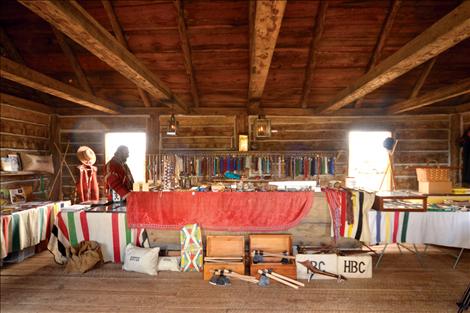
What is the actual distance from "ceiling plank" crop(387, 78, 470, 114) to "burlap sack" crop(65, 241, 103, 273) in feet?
21.0

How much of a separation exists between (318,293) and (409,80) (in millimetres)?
5501

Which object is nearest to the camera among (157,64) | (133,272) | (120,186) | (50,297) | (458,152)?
(50,297)

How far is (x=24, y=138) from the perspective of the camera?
6.29 m

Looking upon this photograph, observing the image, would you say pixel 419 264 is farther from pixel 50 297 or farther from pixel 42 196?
pixel 42 196

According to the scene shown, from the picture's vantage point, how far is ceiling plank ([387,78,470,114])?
4686 millimetres

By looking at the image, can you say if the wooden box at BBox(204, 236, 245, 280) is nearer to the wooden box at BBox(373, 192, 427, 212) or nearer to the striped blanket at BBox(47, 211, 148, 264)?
the striped blanket at BBox(47, 211, 148, 264)

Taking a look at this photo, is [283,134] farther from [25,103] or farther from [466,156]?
[25,103]

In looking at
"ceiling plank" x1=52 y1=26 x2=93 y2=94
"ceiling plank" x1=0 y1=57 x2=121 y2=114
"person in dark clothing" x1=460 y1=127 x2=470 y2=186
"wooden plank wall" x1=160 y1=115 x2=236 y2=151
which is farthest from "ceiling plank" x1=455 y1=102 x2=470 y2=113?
"ceiling plank" x1=52 y1=26 x2=93 y2=94

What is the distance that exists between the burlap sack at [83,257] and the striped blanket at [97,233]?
0.15 m

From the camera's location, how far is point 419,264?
420cm

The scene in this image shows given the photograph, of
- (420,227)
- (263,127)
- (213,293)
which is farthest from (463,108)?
(213,293)

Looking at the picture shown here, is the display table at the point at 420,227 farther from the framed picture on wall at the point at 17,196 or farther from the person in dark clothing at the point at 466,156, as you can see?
the framed picture on wall at the point at 17,196

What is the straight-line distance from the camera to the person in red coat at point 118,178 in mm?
4445

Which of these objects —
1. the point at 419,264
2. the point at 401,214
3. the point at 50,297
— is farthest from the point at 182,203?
the point at 419,264
